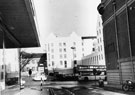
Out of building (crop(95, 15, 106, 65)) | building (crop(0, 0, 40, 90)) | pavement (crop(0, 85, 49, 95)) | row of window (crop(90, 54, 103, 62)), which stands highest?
building (crop(95, 15, 106, 65))

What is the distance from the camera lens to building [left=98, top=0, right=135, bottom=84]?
27.7 meters

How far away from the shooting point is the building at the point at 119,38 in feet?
90.9

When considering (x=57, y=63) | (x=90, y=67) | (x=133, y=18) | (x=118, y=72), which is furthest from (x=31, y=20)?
(x=57, y=63)

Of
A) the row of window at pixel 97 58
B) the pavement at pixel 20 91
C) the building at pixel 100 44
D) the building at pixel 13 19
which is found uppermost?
the building at pixel 100 44

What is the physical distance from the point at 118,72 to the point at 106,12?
12101mm

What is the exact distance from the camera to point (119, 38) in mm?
32375

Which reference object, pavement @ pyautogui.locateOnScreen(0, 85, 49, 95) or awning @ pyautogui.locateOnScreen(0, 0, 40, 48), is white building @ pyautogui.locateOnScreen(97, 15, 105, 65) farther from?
awning @ pyautogui.locateOnScreen(0, 0, 40, 48)

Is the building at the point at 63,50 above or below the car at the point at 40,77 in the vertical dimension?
above

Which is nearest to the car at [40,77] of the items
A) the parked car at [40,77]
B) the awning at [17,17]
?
the parked car at [40,77]

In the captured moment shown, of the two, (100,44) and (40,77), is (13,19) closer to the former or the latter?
(40,77)

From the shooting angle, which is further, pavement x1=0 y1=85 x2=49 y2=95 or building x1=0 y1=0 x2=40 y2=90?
pavement x1=0 y1=85 x2=49 y2=95

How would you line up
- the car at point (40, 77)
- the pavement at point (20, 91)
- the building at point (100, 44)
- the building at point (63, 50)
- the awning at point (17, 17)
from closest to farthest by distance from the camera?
the awning at point (17, 17), the pavement at point (20, 91), the car at point (40, 77), the building at point (100, 44), the building at point (63, 50)

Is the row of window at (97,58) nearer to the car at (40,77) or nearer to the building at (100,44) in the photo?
the building at (100,44)

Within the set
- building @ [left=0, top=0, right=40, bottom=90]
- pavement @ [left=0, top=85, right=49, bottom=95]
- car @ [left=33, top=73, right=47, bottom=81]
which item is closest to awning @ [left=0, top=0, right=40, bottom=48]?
building @ [left=0, top=0, right=40, bottom=90]
